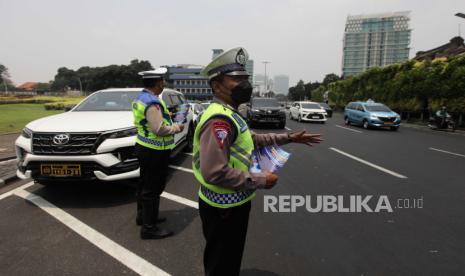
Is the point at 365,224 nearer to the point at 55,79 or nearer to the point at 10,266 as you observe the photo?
the point at 10,266

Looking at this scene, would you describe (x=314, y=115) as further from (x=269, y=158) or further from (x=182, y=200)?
(x=269, y=158)

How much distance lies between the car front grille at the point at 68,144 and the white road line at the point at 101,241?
79cm

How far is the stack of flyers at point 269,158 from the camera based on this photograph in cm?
196

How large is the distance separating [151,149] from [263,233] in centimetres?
161

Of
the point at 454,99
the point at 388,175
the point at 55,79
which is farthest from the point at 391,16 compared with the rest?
the point at 55,79

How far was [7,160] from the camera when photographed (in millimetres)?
6832

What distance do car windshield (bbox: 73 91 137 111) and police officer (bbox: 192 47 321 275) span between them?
13.7 feet

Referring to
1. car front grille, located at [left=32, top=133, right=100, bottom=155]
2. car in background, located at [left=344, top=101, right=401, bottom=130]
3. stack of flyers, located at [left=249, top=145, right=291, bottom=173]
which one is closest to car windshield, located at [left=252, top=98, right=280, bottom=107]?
car in background, located at [left=344, top=101, right=401, bottom=130]

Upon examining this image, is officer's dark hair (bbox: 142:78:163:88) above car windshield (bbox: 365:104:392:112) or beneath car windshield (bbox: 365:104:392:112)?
above

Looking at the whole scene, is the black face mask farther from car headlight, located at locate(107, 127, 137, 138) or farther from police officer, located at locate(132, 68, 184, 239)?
car headlight, located at locate(107, 127, 137, 138)

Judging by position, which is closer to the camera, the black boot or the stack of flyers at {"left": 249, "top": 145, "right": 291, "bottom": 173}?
the stack of flyers at {"left": 249, "top": 145, "right": 291, "bottom": 173}

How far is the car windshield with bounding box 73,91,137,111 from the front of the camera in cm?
568

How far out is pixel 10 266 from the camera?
9.19ft

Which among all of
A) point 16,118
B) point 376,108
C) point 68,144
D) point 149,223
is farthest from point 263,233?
point 16,118
